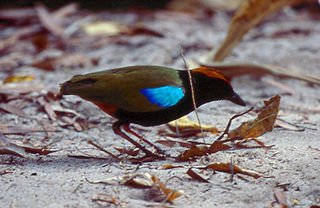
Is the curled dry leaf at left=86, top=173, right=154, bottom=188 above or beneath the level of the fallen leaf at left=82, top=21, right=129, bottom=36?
above

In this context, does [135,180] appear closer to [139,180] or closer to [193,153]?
[139,180]

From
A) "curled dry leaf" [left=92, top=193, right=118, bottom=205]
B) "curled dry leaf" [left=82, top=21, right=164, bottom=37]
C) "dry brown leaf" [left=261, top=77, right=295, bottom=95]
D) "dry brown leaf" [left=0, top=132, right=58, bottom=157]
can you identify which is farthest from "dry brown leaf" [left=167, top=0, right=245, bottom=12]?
"curled dry leaf" [left=92, top=193, right=118, bottom=205]

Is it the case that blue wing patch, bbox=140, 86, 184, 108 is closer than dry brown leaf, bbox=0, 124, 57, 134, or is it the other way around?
blue wing patch, bbox=140, 86, 184, 108

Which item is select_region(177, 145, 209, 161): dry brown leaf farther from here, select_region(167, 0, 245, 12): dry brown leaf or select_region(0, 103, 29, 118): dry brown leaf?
select_region(167, 0, 245, 12): dry brown leaf

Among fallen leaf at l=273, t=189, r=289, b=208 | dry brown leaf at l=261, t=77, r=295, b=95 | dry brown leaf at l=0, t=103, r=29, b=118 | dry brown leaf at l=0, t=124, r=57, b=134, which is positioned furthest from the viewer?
dry brown leaf at l=261, t=77, r=295, b=95

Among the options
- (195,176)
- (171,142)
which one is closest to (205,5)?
(171,142)

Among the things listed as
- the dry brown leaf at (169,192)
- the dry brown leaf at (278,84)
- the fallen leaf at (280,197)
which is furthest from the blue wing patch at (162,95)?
the dry brown leaf at (278,84)

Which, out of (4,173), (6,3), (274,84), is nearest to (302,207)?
(4,173)
